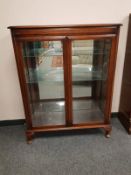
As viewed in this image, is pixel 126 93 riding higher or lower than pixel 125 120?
higher

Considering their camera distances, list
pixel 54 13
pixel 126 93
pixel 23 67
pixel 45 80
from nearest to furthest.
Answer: pixel 23 67 < pixel 54 13 < pixel 45 80 < pixel 126 93

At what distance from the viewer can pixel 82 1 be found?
169 centimetres


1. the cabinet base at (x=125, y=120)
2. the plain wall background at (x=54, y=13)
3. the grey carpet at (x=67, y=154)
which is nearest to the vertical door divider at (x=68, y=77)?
the grey carpet at (x=67, y=154)

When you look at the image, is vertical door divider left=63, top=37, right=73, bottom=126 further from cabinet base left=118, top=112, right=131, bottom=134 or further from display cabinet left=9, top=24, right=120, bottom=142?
cabinet base left=118, top=112, right=131, bottom=134

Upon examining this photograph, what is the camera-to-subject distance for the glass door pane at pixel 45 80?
5.45ft

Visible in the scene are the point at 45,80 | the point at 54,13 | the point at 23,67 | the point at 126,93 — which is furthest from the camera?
the point at 126,93

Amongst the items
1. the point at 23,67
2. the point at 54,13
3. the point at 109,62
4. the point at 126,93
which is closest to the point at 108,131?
the point at 126,93

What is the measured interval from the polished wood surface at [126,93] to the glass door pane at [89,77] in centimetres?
32

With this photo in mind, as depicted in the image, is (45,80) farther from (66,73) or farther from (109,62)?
(109,62)

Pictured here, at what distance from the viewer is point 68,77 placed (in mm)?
1620

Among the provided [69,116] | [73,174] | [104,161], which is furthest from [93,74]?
[73,174]

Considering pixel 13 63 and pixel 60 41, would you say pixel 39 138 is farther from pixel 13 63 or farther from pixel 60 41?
pixel 60 41

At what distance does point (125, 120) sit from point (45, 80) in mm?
1159

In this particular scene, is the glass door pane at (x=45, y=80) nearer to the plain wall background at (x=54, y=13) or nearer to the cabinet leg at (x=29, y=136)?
the cabinet leg at (x=29, y=136)
